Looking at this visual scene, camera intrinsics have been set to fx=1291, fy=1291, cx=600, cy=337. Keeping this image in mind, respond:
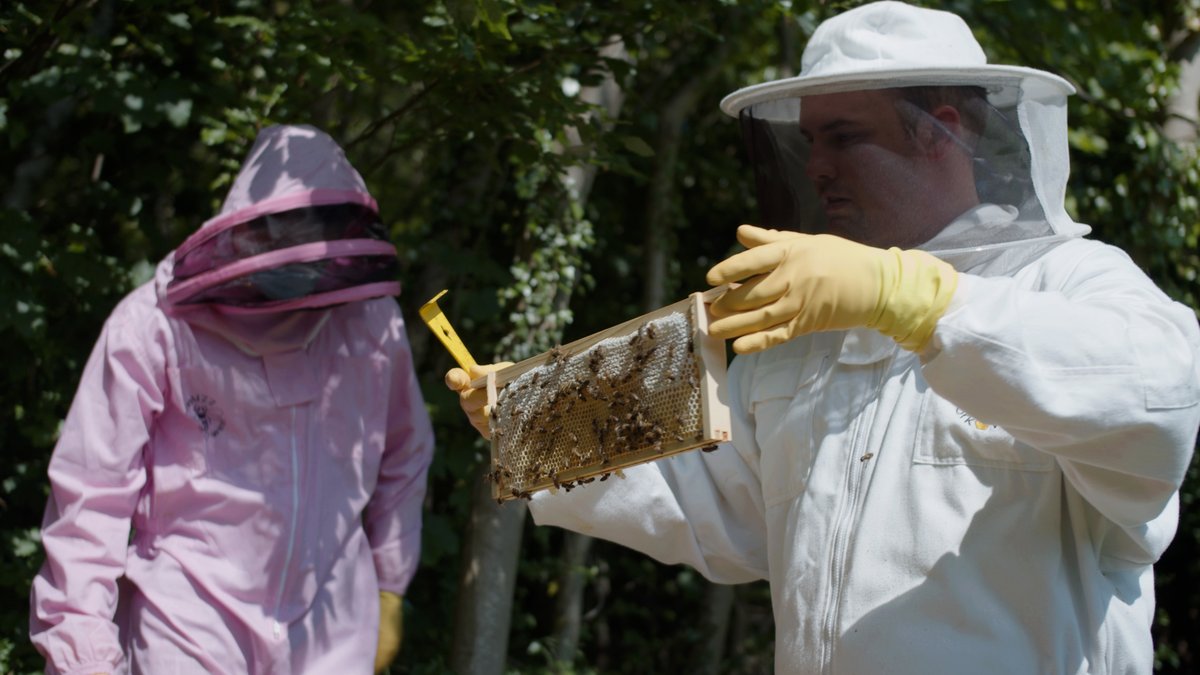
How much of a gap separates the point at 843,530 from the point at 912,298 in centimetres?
47

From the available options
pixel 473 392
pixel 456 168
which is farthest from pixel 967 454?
pixel 456 168

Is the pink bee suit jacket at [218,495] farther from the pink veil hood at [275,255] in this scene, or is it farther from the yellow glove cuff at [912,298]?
the yellow glove cuff at [912,298]

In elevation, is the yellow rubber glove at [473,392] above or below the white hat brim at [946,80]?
below

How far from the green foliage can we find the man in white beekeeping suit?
1.10 metres

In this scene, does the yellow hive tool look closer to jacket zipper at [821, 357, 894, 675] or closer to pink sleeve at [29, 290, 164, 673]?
jacket zipper at [821, 357, 894, 675]

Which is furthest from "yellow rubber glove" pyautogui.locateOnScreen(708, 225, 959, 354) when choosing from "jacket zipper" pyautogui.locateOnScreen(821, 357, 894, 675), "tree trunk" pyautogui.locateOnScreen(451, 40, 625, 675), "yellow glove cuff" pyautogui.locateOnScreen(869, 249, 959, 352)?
"tree trunk" pyautogui.locateOnScreen(451, 40, 625, 675)

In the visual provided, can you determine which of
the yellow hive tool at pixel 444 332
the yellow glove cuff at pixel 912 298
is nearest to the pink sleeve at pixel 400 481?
the yellow hive tool at pixel 444 332

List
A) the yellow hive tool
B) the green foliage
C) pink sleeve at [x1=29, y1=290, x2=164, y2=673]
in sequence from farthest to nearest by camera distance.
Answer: the green foliage → pink sleeve at [x1=29, y1=290, x2=164, y2=673] → the yellow hive tool

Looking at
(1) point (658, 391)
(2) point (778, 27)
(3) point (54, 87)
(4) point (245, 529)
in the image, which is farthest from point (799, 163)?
(2) point (778, 27)

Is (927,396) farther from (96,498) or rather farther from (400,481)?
(96,498)

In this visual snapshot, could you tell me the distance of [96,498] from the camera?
114 inches

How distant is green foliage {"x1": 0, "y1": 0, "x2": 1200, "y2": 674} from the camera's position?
3686mm

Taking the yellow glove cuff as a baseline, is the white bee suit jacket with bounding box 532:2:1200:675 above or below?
below

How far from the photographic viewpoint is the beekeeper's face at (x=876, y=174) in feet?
7.41
